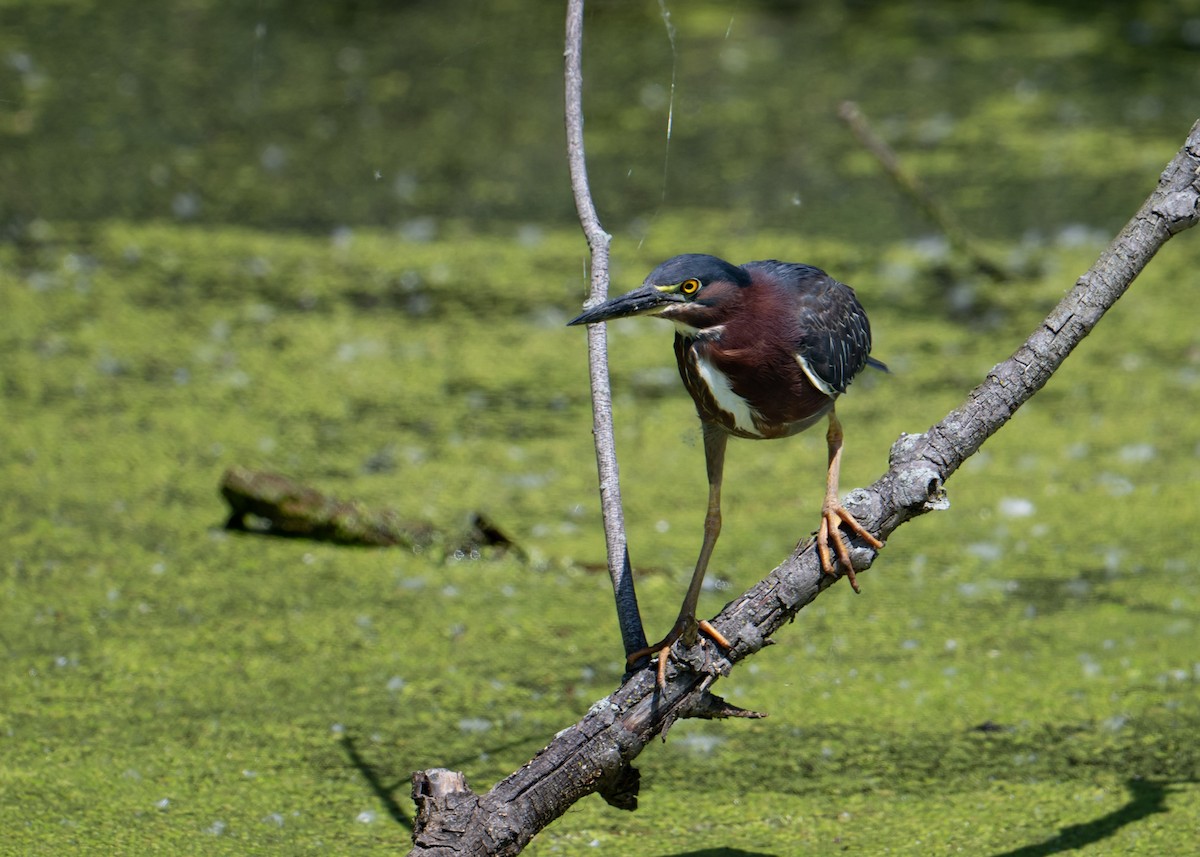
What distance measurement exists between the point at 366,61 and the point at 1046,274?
3120 millimetres

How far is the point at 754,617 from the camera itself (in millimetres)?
1988

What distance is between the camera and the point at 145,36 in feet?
21.2

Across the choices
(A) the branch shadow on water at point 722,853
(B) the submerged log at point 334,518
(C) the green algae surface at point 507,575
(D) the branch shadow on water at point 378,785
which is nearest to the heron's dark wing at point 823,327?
(C) the green algae surface at point 507,575

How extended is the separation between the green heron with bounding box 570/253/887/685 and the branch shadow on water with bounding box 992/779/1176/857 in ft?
1.81

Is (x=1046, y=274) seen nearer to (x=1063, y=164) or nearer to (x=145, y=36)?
(x=1063, y=164)

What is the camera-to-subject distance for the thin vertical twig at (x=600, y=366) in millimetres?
2109

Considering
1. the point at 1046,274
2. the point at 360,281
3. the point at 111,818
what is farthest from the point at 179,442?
the point at 1046,274

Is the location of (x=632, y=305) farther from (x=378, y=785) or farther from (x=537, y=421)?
(x=537, y=421)

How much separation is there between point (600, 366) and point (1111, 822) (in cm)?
108

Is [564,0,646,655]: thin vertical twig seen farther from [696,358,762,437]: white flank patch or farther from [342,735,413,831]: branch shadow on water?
[342,735,413,831]: branch shadow on water

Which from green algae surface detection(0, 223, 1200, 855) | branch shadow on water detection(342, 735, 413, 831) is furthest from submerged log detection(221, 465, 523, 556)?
branch shadow on water detection(342, 735, 413, 831)

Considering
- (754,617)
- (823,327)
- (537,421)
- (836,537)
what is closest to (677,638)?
(754,617)

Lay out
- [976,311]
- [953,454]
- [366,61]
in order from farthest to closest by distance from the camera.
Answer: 1. [366,61]
2. [976,311]
3. [953,454]

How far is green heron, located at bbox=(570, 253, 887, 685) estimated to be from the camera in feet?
6.48
